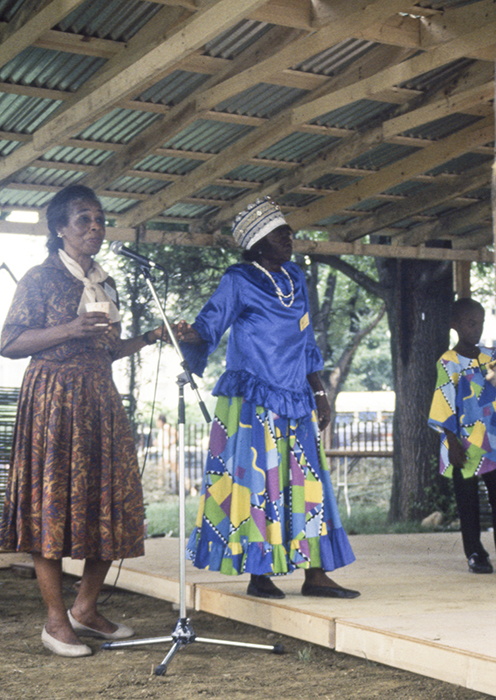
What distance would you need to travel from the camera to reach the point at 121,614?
523 centimetres

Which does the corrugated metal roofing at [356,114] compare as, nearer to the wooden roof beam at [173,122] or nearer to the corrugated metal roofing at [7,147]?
the wooden roof beam at [173,122]

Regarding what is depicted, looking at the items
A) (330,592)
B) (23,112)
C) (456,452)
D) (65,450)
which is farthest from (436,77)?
(65,450)

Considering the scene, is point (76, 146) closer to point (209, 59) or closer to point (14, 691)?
point (209, 59)

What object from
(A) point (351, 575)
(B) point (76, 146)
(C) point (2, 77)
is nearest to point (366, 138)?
(B) point (76, 146)

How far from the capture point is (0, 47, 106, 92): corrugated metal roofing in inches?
203

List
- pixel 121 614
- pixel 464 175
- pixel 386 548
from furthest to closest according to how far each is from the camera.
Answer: pixel 464 175 → pixel 386 548 → pixel 121 614

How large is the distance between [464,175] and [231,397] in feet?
12.1

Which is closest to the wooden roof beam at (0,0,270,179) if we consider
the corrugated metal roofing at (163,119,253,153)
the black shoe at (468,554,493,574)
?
the corrugated metal roofing at (163,119,253,153)

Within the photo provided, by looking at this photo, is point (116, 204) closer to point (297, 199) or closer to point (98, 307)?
point (297, 199)

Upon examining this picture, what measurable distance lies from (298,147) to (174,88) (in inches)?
52.7

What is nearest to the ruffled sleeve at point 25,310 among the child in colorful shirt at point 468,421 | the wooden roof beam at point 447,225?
the child in colorful shirt at point 468,421

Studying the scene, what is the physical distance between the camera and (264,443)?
14.6ft

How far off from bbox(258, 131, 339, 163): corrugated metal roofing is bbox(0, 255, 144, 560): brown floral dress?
2.88 m

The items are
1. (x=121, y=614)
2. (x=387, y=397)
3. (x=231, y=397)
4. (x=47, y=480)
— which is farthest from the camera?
(x=387, y=397)
